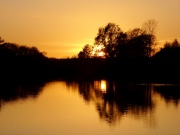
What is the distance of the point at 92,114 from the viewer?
113 feet

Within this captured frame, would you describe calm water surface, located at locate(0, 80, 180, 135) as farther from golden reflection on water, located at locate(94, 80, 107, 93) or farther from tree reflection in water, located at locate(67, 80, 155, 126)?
golden reflection on water, located at locate(94, 80, 107, 93)

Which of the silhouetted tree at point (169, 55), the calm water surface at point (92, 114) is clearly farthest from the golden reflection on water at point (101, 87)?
the silhouetted tree at point (169, 55)

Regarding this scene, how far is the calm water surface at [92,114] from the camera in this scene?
2698cm

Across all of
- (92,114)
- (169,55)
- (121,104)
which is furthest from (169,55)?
(92,114)

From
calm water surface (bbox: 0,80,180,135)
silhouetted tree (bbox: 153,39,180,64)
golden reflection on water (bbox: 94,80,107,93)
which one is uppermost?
silhouetted tree (bbox: 153,39,180,64)

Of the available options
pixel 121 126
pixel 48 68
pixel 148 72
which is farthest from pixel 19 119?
pixel 48 68

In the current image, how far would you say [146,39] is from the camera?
9394 centimetres

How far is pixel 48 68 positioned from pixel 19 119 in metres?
72.6

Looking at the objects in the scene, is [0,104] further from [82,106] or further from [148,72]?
[148,72]

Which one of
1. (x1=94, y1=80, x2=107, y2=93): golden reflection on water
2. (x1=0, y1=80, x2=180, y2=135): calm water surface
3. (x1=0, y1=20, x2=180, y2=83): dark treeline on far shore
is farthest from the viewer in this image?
(x1=0, y1=20, x2=180, y2=83): dark treeline on far shore

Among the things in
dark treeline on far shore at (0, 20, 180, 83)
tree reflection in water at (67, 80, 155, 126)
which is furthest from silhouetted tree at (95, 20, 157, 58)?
tree reflection in water at (67, 80, 155, 126)

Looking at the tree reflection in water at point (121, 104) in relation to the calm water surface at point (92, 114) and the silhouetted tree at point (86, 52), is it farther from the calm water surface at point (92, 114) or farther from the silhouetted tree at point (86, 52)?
the silhouetted tree at point (86, 52)

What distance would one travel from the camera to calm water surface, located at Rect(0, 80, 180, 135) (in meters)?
27.0

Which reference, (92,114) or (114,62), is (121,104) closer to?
(92,114)
